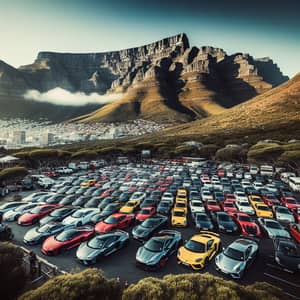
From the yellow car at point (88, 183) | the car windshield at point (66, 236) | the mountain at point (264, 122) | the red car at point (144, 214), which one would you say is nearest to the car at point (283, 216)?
the red car at point (144, 214)

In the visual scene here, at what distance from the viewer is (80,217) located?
17.5m

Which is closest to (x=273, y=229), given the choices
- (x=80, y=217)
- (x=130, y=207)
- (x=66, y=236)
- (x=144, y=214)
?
(x=144, y=214)

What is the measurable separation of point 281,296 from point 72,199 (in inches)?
832

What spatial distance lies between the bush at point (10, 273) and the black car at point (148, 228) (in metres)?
7.39

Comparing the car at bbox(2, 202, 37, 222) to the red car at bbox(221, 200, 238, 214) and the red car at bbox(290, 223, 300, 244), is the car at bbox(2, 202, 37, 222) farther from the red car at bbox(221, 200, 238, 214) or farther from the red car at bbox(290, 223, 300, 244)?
the red car at bbox(290, 223, 300, 244)

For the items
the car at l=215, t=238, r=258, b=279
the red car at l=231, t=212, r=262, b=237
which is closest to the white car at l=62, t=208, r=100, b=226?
the car at l=215, t=238, r=258, b=279

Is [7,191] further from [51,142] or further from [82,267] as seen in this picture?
[51,142]

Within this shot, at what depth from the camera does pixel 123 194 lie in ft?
82.2

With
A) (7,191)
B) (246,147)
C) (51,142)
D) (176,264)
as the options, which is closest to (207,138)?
(246,147)

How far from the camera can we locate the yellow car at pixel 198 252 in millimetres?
11008

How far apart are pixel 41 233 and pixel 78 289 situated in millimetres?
9989

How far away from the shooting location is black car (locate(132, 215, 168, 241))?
47.3 ft

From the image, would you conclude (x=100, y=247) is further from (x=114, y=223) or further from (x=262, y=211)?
(x=262, y=211)

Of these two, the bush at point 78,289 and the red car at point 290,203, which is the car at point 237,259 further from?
the red car at point 290,203
